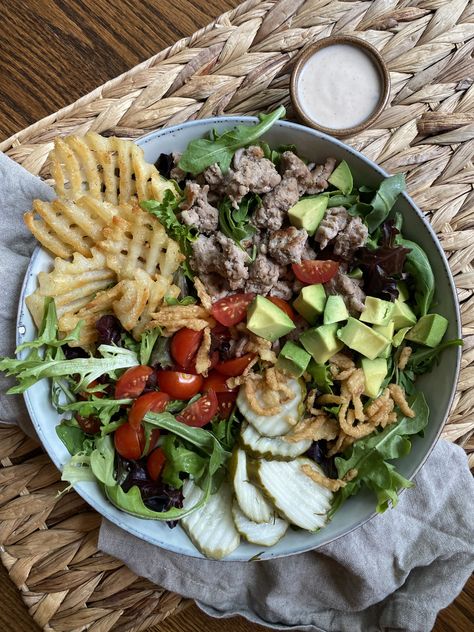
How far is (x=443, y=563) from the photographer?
10.4ft

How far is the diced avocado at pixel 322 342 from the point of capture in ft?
9.05

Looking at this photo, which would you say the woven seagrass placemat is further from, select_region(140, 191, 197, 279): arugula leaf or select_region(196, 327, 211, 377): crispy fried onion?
select_region(196, 327, 211, 377): crispy fried onion

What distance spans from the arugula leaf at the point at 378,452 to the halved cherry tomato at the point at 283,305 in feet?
2.19

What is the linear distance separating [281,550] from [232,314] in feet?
3.61

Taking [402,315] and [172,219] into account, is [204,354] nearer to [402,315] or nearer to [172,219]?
[172,219]

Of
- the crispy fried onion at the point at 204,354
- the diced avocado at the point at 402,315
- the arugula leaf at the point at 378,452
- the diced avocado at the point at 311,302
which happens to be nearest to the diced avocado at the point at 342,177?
the diced avocado at the point at 311,302

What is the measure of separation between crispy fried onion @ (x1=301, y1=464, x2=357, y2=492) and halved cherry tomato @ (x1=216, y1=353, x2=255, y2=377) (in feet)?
1.72

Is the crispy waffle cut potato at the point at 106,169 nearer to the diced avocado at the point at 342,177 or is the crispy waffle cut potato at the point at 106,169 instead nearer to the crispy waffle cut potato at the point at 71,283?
the crispy waffle cut potato at the point at 71,283

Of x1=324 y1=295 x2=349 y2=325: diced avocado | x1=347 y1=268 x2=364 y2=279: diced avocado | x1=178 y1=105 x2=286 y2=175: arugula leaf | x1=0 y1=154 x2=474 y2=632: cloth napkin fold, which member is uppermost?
x1=178 y1=105 x2=286 y2=175: arugula leaf

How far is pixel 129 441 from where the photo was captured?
2.89 metres

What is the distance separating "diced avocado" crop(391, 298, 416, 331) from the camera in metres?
2.87

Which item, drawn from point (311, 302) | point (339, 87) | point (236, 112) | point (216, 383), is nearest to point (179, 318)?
point (216, 383)

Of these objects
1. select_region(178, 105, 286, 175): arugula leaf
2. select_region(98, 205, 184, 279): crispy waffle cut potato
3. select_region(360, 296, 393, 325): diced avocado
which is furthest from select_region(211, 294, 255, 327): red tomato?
select_region(178, 105, 286, 175): arugula leaf

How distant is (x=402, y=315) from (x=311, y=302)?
1.44 ft
